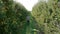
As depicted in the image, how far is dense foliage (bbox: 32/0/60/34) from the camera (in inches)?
425

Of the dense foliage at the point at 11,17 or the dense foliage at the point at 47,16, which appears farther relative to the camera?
the dense foliage at the point at 47,16

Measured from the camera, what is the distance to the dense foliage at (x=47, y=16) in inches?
425

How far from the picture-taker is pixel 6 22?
8.14 m

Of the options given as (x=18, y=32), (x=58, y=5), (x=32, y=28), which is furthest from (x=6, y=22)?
(x=58, y=5)

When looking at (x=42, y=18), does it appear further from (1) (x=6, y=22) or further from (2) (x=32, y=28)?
(1) (x=6, y=22)

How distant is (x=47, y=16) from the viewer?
11.0m

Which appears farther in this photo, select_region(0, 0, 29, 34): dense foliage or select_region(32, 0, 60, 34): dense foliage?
select_region(32, 0, 60, 34): dense foliage

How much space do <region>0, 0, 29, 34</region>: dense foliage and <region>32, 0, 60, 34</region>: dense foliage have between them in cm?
159

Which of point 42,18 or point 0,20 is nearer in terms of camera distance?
point 0,20

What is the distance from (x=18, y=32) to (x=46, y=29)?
206 cm

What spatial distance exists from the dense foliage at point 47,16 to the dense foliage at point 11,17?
1591mm

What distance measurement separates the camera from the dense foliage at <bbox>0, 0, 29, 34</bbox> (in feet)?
26.3

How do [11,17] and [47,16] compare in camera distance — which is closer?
[11,17]

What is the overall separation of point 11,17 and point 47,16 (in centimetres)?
308
